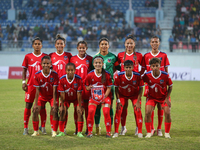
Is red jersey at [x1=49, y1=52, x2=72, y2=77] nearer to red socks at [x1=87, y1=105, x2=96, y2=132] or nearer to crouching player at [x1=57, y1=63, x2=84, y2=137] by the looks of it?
crouching player at [x1=57, y1=63, x2=84, y2=137]

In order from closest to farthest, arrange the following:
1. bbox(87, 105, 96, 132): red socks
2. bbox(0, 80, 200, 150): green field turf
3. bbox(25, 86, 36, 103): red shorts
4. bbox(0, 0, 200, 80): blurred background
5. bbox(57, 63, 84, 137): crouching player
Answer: bbox(0, 80, 200, 150): green field turf, bbox(87, 105, 96, 132): red socks, bbox(57, 63, 84, 137): crouching player, bbox(25, 86, 36, 103): red shorts, bbox(0, 0, 200, 80): blurred background

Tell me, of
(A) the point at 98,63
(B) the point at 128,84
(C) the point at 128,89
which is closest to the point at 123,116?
(C) the point at 128,89

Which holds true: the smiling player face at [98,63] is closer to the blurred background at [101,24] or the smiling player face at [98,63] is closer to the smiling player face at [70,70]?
the smiling player face at [70,70]

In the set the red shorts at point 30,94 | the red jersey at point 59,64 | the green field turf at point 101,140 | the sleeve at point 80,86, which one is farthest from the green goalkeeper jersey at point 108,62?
the red shorts at point 30,94

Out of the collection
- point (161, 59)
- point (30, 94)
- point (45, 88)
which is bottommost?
point (30, 94)

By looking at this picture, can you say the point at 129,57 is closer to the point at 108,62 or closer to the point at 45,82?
the point at 108,62

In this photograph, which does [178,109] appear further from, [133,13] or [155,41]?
[133,13]

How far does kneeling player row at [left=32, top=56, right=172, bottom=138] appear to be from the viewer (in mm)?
5680

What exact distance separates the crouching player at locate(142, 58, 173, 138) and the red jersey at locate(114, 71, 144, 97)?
0.48 feet

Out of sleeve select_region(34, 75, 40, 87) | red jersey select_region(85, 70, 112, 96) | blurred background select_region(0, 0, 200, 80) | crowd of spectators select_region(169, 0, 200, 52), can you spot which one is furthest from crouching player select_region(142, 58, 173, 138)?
crowd of spectators select_region(169, 0, 200, 52)

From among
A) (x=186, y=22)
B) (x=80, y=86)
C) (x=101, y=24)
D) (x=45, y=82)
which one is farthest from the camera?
(x=101, y=24)

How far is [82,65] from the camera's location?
6133 millimetres

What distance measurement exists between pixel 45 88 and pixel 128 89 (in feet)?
5.39

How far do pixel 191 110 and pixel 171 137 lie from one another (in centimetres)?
377
